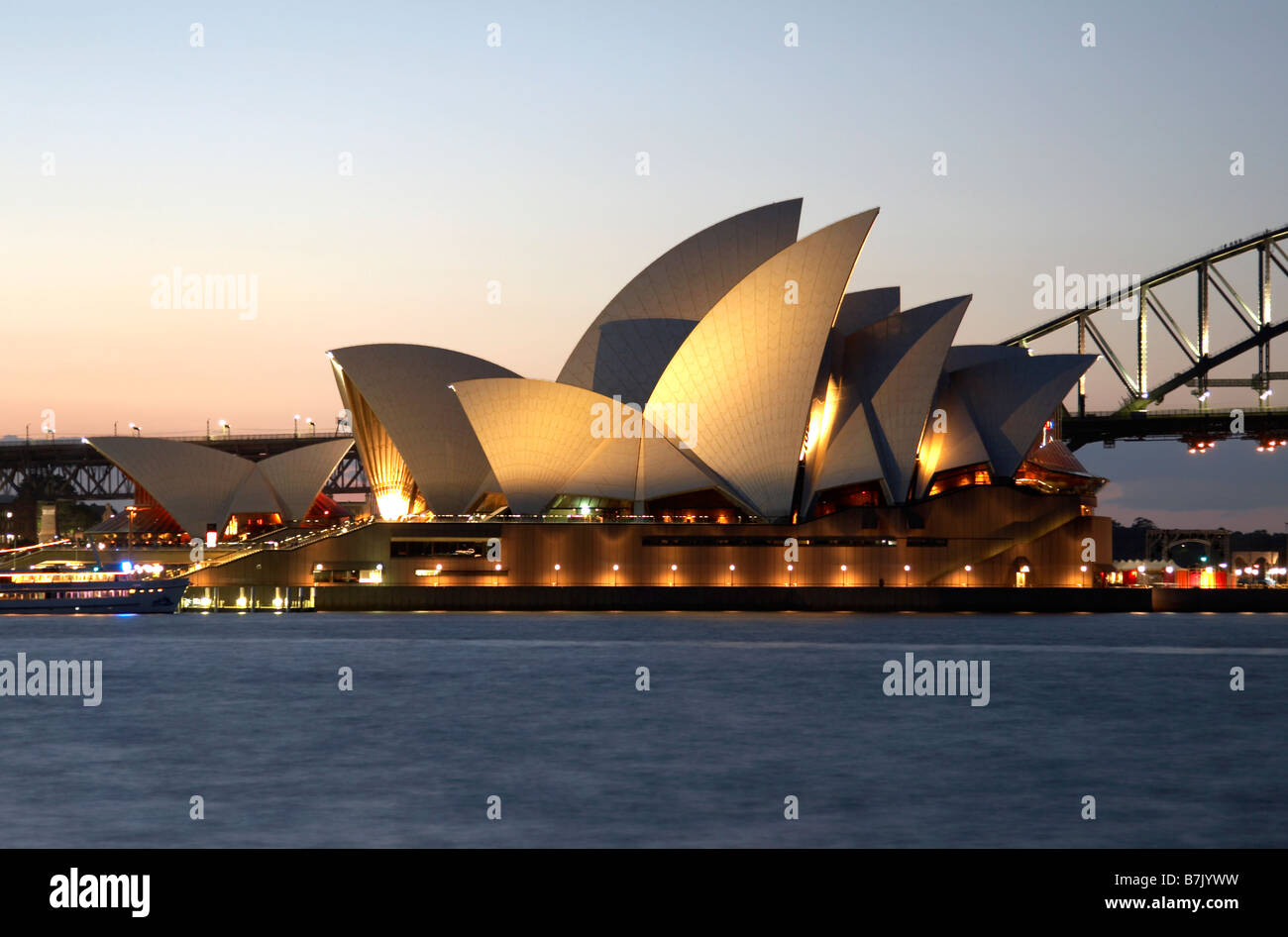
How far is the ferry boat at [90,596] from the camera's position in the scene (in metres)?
71.1

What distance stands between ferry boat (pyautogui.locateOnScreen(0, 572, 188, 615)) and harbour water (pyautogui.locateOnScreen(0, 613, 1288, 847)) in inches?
813

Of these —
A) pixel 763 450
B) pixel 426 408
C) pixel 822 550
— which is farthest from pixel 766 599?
pixel 426 408

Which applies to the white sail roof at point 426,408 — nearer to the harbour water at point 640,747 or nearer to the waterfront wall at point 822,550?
the waterfront wall at point 822,550

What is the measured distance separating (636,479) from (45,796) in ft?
169

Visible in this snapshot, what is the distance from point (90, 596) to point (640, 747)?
171 ft

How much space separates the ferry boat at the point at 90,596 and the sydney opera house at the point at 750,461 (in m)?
3.16

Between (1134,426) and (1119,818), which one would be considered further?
(1134,426)

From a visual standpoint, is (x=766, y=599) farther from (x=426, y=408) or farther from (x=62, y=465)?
(x=62, y=465)

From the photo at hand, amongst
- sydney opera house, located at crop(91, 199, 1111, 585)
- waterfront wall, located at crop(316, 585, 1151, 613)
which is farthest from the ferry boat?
waterfront wall, located at crop(316, 585, 1151, 613)

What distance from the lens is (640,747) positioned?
89.5ft
